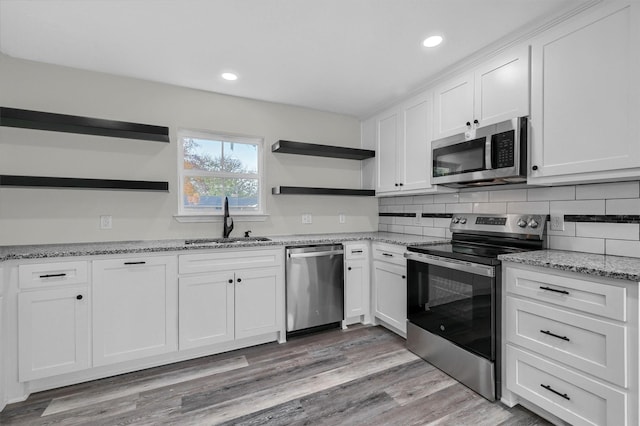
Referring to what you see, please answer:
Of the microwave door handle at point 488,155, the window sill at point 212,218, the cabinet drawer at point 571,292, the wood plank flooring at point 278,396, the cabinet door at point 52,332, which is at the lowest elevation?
the wood plank flooring at point 278,396

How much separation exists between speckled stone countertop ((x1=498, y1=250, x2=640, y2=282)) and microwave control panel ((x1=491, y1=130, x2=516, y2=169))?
644 mm

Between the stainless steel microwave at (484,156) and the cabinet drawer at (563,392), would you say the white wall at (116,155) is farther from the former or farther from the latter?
the cabinet drawer at (563,392)

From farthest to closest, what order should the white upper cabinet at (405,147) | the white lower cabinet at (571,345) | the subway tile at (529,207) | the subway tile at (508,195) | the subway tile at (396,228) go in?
1. the subway tile at (396,228)
2. the white upper cabinet at (405,147)
3. the subway tile at (508,195)
4. the subway tile at (529,207)
5. the white lower cabinet at (571,345)

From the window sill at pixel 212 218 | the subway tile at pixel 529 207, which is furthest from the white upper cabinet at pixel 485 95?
the window sill at pixel 212 218

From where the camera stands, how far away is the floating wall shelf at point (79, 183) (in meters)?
2.21

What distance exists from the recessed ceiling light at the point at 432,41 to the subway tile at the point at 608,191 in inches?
55.6

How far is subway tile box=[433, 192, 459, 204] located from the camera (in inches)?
115

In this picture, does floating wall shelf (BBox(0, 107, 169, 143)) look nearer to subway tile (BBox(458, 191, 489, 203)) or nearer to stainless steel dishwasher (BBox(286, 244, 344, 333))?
stainless steel dishwasher (BBox(286, 244, 344, 333))

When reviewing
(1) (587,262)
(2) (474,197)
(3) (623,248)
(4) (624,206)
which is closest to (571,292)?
(1) (587,262)

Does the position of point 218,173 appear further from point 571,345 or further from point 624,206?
point 624,206

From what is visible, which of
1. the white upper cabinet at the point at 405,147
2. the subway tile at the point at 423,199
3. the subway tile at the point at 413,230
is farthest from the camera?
the subway tile at the point at 413,230

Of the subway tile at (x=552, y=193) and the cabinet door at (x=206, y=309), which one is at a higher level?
the subway tile at (x=552, y=193)

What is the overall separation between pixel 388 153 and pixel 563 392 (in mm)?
2464

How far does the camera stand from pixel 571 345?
155 cm
